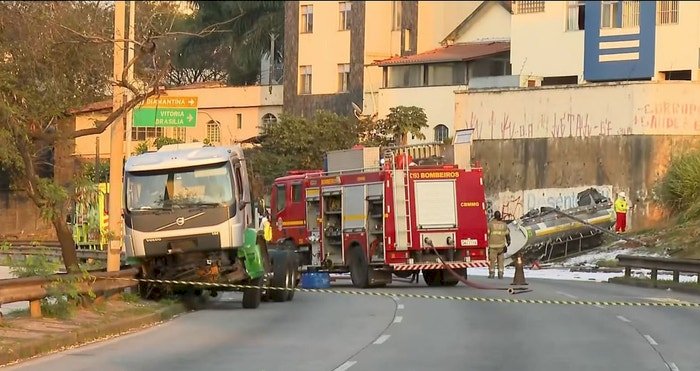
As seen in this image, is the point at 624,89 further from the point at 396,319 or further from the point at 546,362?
the point at 546,362

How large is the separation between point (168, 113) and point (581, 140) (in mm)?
24102

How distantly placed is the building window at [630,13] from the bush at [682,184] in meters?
9.76

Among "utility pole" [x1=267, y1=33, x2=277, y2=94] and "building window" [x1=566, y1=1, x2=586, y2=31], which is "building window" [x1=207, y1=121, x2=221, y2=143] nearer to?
"utility pole" [x1=267, y1=33, x2=277, y2=94]

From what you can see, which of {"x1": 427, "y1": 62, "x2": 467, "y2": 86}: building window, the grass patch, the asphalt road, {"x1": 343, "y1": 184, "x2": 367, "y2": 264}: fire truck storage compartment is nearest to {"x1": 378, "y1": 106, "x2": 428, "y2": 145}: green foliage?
{"x1": 427, "y1": 62, "x2": 467, "y2": 86}: building window

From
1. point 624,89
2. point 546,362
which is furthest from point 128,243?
point 624,89

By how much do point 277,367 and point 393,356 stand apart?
71.4 inches

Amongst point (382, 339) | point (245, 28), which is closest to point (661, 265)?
point (382, 339)

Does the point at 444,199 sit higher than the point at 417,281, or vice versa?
the point at 444,199

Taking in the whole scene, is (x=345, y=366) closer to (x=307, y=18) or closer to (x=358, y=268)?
(x=358, y=268)

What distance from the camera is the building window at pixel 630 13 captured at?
5944 cm

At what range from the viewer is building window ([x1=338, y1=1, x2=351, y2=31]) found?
74.2 meters

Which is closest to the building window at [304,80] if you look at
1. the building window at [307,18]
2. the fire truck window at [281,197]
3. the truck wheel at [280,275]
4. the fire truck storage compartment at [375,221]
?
the building window at [307,18]

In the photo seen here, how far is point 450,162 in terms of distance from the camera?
33625 mm

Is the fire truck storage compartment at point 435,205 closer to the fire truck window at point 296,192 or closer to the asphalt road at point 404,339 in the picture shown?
the fire truck window at point 296,192
